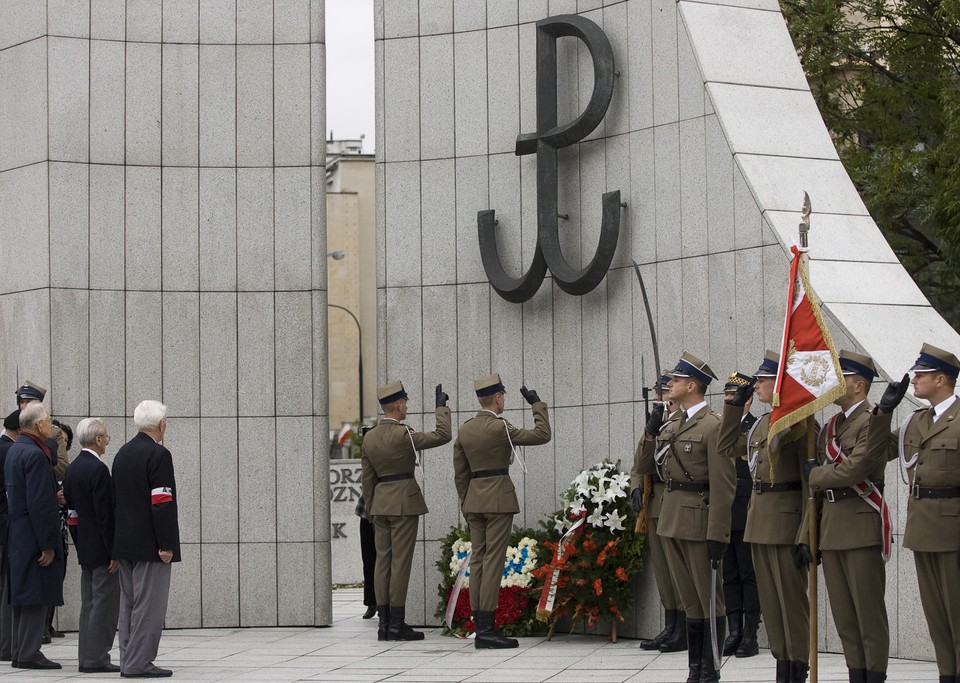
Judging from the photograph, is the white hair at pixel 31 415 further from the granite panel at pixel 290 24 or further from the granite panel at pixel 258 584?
the granite panel at pixel 290 24

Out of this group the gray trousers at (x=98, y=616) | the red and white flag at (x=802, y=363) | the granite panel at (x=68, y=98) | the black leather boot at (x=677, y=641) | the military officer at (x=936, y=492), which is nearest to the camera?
the military officer at (x=936, y=492)

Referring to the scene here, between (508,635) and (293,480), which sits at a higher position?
(293,480)

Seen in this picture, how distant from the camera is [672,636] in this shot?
9.59 meters

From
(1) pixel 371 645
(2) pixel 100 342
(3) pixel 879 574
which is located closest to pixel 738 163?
(3) pixel 879 574

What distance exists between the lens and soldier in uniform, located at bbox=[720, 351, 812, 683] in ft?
24.0

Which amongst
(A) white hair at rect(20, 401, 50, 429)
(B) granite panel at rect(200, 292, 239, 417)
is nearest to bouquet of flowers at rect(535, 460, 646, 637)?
(B) granite panel at rect(200, 292, 239, 417)

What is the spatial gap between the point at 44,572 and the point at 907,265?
10.5m

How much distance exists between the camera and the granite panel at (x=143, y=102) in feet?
39.1

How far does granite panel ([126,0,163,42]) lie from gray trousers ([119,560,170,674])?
16.3 feet

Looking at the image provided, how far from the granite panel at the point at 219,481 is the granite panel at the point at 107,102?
2393 mm

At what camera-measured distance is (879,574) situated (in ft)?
23.0

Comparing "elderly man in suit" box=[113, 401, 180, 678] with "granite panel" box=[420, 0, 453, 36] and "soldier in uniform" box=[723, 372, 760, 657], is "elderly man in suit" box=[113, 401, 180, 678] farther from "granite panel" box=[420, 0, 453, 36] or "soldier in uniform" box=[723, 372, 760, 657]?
"granite panel" box=[420, 0, 453, 36]

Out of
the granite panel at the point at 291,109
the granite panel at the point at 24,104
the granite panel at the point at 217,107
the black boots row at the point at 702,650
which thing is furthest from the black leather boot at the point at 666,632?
the granite panel at the point at 24,104

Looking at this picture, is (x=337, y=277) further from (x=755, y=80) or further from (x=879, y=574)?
(x=879, y=574)
